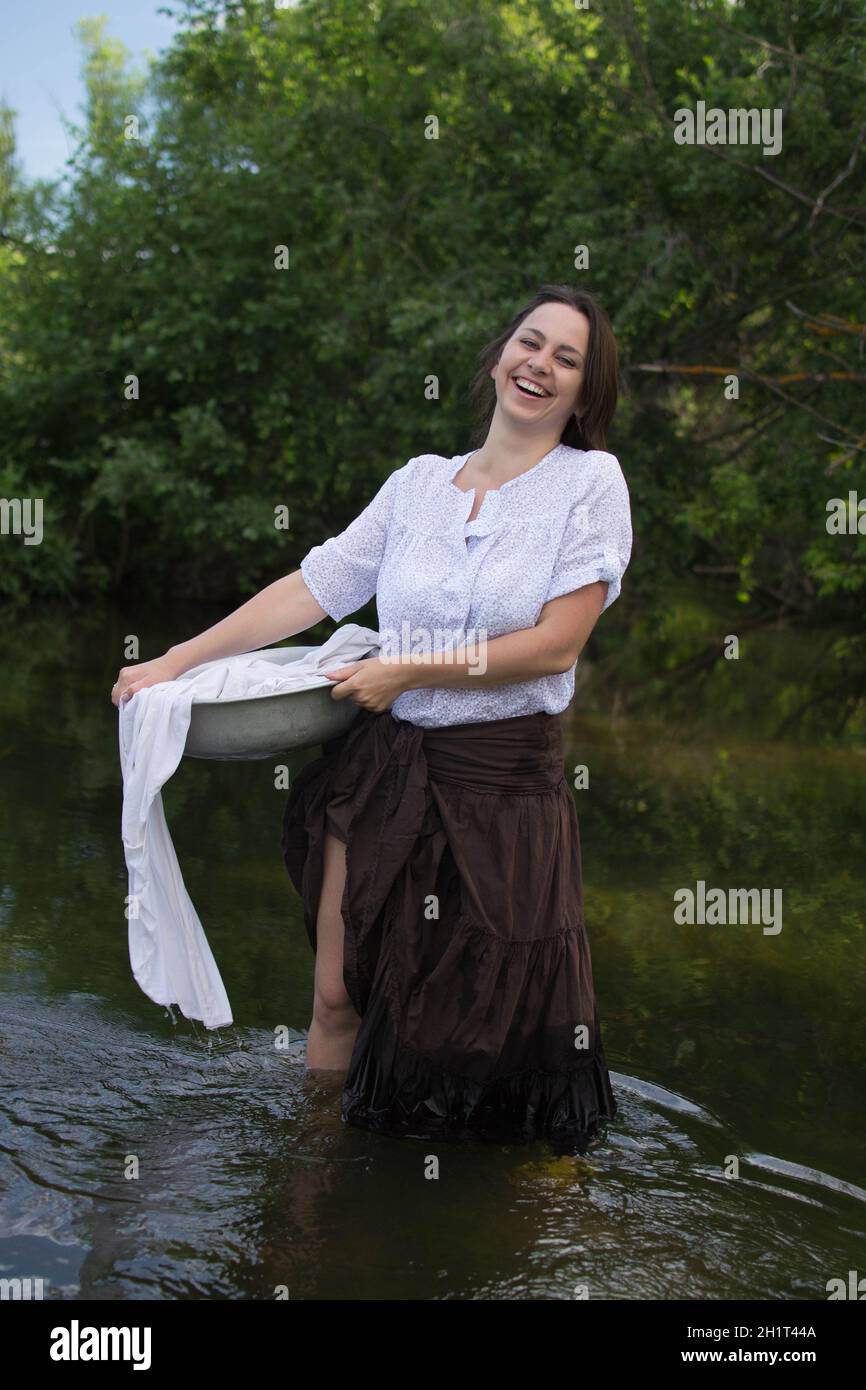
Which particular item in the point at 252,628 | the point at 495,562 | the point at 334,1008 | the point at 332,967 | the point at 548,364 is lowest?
the point at 334,1008

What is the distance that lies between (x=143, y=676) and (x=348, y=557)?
562mm

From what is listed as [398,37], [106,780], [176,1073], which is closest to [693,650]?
[398,37]

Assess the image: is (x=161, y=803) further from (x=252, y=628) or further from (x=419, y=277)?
(x=419, y=277)

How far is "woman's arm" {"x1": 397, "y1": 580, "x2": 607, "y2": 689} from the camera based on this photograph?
3.02 meters

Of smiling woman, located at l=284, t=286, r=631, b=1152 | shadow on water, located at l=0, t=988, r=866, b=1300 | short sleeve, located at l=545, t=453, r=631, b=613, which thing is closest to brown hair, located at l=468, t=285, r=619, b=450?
smiling woman, located at l=284, t=286, r=631, b=1152

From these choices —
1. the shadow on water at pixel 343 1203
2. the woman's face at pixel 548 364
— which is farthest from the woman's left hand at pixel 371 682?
the shadow on water at pixel 343 1203

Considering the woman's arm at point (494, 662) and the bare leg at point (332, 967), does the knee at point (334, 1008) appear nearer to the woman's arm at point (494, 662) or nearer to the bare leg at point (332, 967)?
the bare leg at point (332, 967)

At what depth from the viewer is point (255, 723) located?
309cm

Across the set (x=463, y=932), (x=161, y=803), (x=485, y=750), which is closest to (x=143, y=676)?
(x=161, y=803)

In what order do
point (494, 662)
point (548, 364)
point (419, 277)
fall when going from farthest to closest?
1. point (419, 277)
2. point (548, 364)
3. point (494, 662)

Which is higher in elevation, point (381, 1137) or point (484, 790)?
point (484, 790)

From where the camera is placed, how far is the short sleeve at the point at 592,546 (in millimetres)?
3076

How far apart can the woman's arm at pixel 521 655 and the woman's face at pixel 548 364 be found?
42cm

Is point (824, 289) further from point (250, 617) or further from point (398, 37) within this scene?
point (250, 617)
